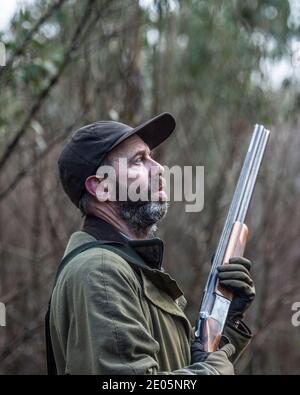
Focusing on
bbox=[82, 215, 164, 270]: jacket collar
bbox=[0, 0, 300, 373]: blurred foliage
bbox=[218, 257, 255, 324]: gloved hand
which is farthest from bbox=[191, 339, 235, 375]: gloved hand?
bbox=[0, 0, 300, 373]: blurred foliage

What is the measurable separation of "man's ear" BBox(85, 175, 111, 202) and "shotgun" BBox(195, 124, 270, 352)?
0.60 metres

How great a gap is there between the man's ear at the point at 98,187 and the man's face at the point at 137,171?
7cm

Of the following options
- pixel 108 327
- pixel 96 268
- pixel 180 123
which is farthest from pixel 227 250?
pixel 180 123

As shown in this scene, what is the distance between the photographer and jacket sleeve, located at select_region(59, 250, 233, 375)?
2957mm

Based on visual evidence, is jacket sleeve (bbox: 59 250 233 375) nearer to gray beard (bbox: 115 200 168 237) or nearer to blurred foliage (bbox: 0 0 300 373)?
gray beard (bbox: 115 200 168 237)

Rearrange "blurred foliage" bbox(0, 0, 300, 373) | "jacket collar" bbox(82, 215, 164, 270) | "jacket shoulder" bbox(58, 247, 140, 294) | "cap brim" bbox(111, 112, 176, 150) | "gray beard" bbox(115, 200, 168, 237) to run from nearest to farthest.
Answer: "jacket shoulder" bbox(58, 247, 140, 294)
"jacket collar" bbox(82, 215, 164, 270)
"gray beard" bbox(115, 200, 168, 237)
"cap brim" bbox(111, 112, 176, 150)
"blurred foliage" bbox(0, 0, 300, 373)

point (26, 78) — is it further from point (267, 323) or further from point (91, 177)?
point (267, 323)

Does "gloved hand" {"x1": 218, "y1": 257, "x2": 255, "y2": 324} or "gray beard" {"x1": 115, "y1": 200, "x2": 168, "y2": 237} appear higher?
"gray beard" {"x1": 115, "y1": 200, "x2": 168, "y2": 237}

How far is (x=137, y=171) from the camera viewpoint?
3609 mm

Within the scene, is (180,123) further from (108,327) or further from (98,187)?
(108,327)

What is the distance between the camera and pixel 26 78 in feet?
19.4

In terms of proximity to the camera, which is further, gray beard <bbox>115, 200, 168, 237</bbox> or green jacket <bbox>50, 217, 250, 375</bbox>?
gray beard <bbox>115, 200, 168, 237</bbox>

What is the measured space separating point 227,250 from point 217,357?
26.3 inches

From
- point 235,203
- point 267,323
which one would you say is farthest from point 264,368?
point 235,203
